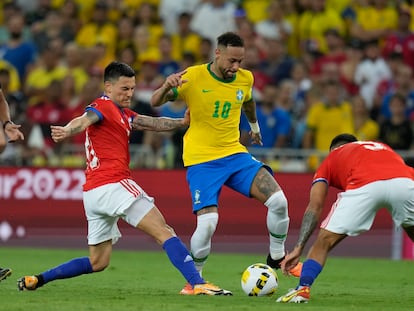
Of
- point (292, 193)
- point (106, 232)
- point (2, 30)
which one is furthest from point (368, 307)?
point (2, 30)

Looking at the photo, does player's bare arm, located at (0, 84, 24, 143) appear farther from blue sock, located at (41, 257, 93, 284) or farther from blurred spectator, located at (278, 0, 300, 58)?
blurred spectator, located at (278, 0, 300, 58)

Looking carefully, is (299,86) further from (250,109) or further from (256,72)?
(250,109)

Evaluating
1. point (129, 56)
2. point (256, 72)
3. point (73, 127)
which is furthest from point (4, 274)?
point (129, 56)

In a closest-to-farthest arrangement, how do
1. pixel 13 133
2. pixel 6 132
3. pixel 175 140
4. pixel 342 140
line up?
pixel 342 140, pixel 13 133, pixel 6 132, pixel 175 140

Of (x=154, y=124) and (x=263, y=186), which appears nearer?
(x=154, y=124)

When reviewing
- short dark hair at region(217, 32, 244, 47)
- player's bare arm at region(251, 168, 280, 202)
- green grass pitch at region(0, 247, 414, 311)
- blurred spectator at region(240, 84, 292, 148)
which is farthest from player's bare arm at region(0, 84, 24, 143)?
blurred spectator at region(240, 84, 292, 148)

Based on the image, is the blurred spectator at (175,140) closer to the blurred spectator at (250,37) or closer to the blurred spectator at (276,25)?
the blurred spectator at (250,37)

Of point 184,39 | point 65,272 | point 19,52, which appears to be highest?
point 184,39

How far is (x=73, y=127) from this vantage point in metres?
9.81

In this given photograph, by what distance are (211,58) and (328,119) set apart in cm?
274

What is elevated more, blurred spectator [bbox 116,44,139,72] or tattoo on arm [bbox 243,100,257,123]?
blurred spectator [bbox 116,44,139,72]

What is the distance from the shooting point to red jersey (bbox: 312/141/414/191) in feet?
31.9

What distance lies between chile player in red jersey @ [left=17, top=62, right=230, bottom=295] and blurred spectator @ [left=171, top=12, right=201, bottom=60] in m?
10.9

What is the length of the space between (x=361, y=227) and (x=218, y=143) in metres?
2.52
